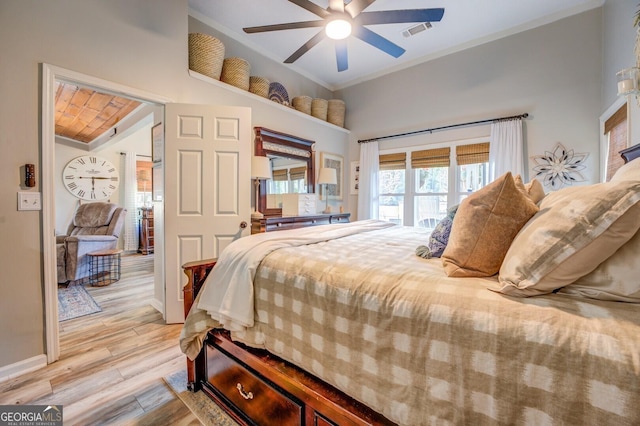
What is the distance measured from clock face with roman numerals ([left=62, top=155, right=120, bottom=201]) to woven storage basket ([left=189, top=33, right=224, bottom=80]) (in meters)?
4.40

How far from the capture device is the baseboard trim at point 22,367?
1.76m

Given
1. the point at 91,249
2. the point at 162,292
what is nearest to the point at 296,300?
the point at 162,292

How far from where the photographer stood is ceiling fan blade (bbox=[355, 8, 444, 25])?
2219mm

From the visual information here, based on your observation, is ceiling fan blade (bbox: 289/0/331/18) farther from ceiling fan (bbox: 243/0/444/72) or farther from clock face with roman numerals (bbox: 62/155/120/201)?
clock face with roman numerals (bbox: 62/155/120/201)

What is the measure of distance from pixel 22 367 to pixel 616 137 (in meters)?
5.30

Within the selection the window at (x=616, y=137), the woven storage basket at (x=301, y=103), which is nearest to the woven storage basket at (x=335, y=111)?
the woven storage basket at (x=301, y=103)

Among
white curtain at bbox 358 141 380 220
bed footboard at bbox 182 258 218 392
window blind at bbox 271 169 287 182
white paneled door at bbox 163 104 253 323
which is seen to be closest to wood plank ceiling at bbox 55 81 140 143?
white paneled door at bbox 163 104 253 323

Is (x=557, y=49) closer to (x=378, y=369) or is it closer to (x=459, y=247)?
(x=459, y=247)

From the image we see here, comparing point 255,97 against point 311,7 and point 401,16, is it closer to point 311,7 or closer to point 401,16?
point 311,7

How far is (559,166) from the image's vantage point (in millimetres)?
3277

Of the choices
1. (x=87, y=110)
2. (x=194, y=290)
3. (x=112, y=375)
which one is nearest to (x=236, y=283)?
(x=194, y=290)

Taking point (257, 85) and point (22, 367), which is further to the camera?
point (257, 85)

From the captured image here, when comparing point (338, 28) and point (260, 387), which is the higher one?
point (338, 28)

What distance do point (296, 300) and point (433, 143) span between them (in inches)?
151
